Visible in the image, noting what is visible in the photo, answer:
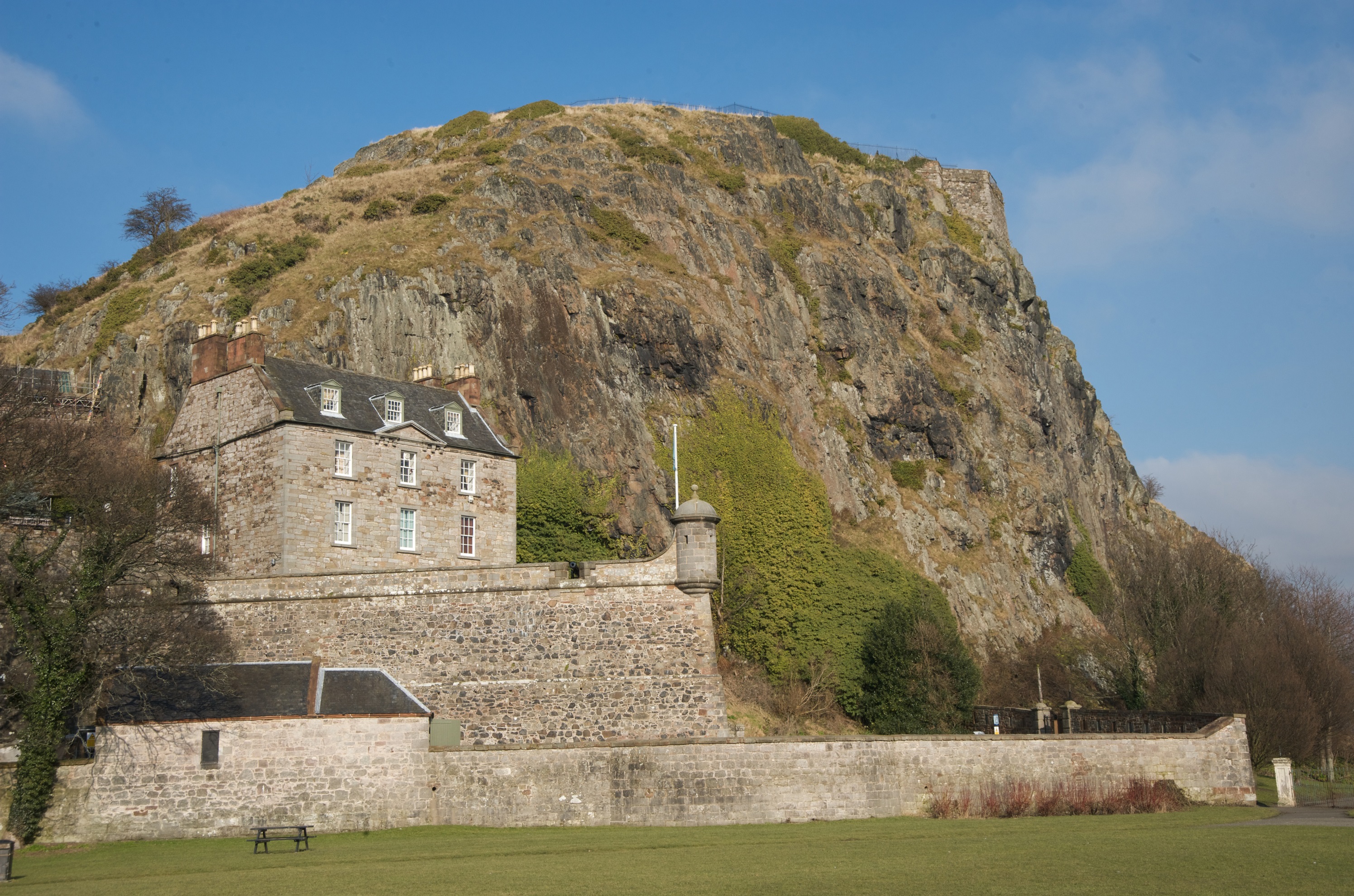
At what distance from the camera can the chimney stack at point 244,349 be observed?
37.7 meters

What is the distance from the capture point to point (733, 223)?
6675cm

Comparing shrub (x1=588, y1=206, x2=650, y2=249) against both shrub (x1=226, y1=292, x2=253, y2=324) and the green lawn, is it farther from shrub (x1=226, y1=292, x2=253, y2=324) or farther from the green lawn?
the green lawn

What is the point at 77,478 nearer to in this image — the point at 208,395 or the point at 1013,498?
the point at 208,395

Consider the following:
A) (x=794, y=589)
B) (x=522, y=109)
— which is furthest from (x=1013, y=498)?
(x=522, y=109)

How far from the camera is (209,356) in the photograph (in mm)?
38969

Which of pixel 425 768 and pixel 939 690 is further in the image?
pixel 939 690

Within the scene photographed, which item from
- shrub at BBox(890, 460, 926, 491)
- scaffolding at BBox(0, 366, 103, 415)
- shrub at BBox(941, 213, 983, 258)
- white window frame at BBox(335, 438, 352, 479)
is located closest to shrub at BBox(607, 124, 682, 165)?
shrub at BBox(890, 460, 926, 491)

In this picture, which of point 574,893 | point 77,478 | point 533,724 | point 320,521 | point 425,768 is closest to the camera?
point 574,893

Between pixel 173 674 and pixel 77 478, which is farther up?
pixel 77 478

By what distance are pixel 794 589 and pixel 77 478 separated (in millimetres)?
24686

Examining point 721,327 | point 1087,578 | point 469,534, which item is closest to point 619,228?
point 721,327

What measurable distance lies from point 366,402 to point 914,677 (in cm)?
2110

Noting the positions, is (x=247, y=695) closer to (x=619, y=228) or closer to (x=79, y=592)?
(x=79, y=592)

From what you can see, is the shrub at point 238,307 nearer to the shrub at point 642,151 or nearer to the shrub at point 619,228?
the shrub at point 619,228
